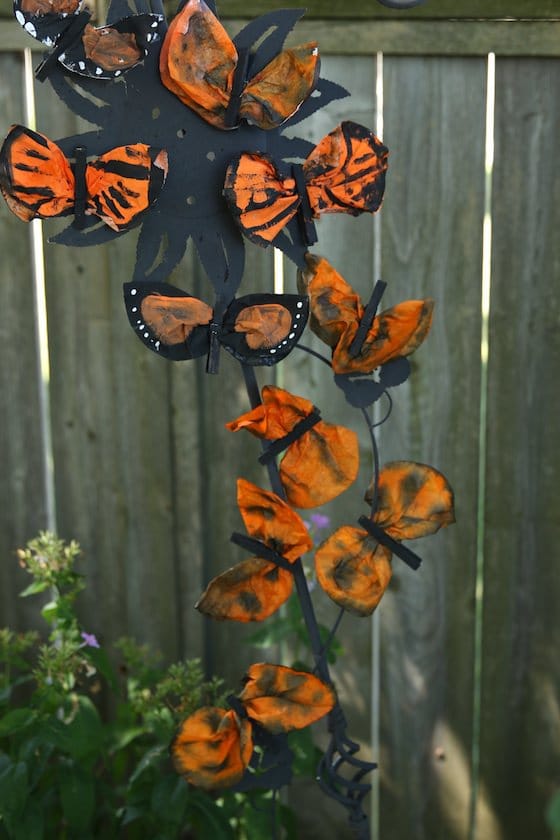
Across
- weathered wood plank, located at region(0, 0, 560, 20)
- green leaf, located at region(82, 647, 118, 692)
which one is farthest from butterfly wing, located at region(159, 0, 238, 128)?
green leaf, located at region(82, 647, 118, 692)

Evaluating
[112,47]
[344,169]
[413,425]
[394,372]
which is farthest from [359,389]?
[413,425]

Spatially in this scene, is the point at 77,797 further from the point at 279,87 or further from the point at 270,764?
the point at 279,87

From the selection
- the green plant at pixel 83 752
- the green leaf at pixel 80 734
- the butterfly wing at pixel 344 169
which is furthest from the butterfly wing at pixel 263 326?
the green leaf at pixel 80 734

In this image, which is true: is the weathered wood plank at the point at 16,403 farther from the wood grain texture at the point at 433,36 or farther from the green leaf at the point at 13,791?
the green leaf at the point at 13,791

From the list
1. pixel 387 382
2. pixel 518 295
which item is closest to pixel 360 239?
pixel 518 295

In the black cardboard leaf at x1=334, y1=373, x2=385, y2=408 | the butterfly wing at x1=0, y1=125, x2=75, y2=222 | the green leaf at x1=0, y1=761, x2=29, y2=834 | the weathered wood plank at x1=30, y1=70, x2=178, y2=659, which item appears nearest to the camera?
the butterfly wing at x1=0, y1=125, x2=75, y2=222

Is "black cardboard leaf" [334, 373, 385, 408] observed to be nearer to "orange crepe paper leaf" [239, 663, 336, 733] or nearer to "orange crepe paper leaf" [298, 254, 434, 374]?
"orange crepe paper leaf" [298, 254, 434, 374]
